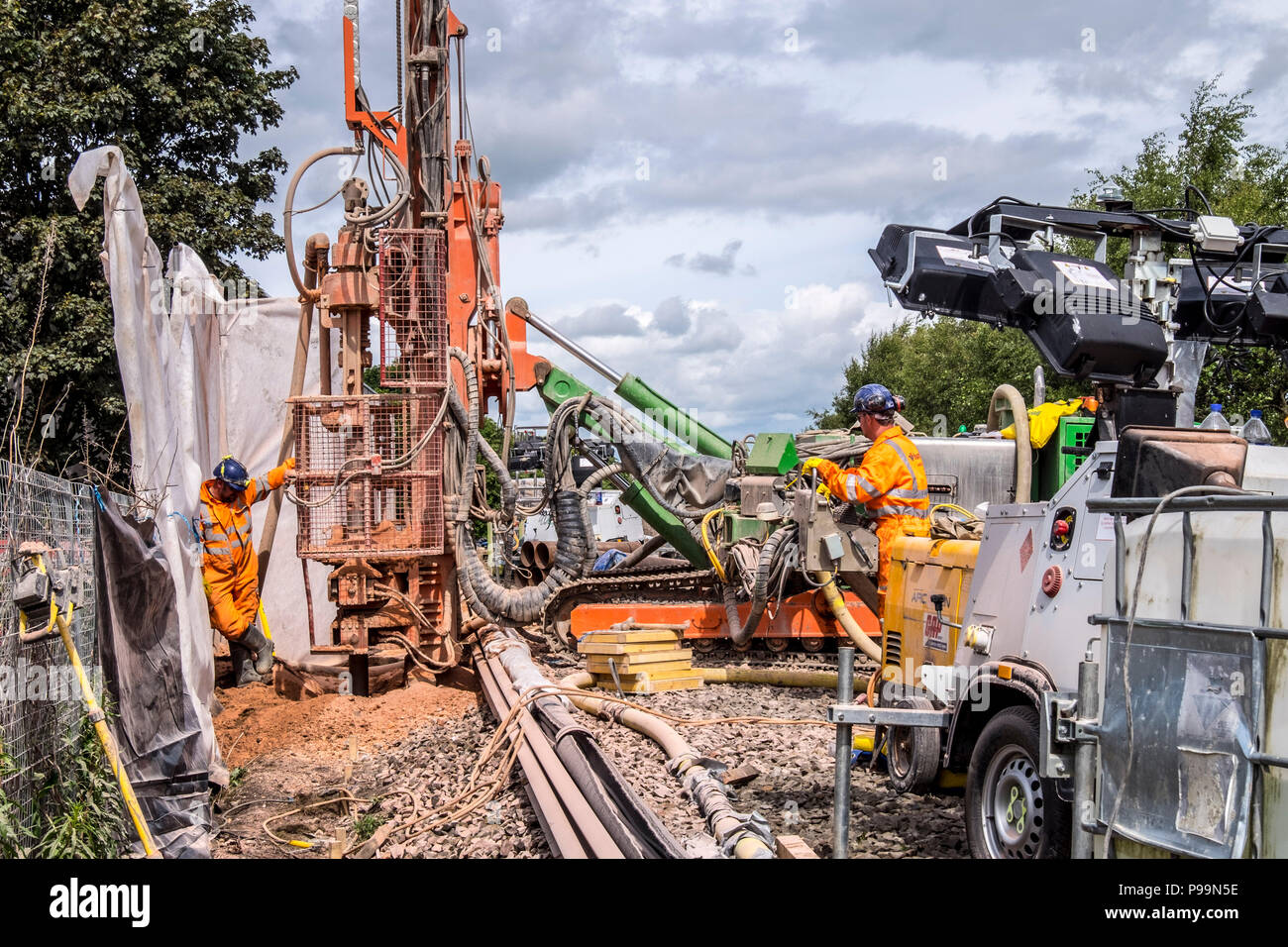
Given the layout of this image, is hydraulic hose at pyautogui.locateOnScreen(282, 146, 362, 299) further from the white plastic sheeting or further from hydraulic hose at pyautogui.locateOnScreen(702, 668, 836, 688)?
hydraulic hose at pyautogui.locateOnScreen(702, 668, 836, 688)

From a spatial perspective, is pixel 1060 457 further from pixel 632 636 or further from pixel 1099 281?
pixel 632 636

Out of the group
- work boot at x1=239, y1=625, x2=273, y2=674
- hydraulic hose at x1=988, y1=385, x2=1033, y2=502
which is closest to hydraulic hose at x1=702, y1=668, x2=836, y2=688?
hydraulic hose at x1=988, y1=385, x2=1033, y2=502

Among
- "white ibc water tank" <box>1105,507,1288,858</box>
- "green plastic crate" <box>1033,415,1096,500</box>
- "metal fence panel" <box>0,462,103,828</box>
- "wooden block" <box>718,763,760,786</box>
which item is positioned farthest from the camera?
"green plastic crate" <box>1033,415,1096,500</box>

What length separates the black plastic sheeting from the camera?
568cm

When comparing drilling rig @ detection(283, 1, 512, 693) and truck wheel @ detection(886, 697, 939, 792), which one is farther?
drilling rig @ detection(283, 1, 512, 693)

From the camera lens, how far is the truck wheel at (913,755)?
5910mm

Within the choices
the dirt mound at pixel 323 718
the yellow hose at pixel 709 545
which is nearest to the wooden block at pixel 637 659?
the dirt mound at pixel 323 718

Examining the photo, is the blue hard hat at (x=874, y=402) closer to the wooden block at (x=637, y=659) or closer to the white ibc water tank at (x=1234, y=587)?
the wooden block at (x=637, y=659)

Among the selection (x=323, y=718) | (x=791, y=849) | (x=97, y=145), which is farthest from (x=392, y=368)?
(x=97, y=145)

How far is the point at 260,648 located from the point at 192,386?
3124 millimetres

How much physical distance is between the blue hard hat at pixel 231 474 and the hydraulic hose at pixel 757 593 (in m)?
4.79

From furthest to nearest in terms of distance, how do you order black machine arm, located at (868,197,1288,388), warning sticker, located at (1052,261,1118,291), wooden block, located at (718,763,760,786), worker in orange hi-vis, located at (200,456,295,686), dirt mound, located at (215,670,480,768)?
1. worker in orange hi-vis, located at (200,456,295,686)
2. dirt mound, located at (215,670,480,768)
3. wooden block, located at (718,763,760,786)
4. warning sticker, located at (1052,261,1118,291)
5. black machine arm, located at (868,197,1288,388)

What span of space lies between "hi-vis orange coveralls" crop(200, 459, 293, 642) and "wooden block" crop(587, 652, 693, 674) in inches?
124
